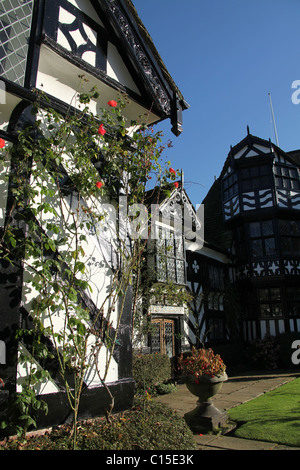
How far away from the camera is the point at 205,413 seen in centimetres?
574

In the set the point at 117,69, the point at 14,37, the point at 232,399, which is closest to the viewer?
the point at 14,37

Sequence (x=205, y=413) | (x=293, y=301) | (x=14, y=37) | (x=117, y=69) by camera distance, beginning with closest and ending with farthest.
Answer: (x=14, y=37) < (x=117, y=69) < (x=205, y=413) < (x=293, y=301)

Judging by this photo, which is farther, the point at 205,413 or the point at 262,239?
the point at 262,239

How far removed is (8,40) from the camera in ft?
13.3

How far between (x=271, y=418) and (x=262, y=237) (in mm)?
11845

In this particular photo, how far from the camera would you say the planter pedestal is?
5.55 meters

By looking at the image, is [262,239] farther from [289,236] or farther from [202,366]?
[202,366]

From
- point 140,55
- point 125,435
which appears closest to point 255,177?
point 140,55

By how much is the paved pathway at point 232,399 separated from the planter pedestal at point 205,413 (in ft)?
0.77

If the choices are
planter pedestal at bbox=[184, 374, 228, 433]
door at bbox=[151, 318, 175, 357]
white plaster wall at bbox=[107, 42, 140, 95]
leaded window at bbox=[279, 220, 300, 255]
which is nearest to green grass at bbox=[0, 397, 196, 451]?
planter pedestal at bbox=[184, 374, 228, 433]

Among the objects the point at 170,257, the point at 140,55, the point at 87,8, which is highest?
the point at 87,8

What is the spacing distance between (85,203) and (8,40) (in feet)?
7.06
